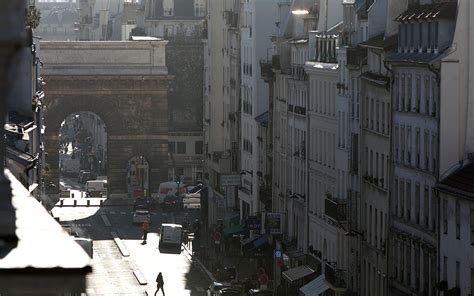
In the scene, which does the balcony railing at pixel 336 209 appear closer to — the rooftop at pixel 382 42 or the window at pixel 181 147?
the rooftop at pixel 382 42

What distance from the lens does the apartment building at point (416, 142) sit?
153ft

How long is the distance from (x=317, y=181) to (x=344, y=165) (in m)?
8.18

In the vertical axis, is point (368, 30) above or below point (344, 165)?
above

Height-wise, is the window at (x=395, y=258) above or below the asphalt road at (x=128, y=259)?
above

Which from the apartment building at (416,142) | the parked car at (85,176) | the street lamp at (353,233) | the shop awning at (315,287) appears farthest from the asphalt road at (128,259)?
the parked car at (85,176)

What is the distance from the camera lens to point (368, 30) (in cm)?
5969

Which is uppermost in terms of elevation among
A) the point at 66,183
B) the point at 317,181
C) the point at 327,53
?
the point at 327,53

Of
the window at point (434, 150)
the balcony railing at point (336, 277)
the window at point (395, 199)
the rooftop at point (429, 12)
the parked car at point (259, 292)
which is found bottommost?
the parked car at point (259, 292)

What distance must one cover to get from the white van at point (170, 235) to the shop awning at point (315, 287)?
3014cm

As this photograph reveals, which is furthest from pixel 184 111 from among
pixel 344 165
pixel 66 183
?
pixel 344 165

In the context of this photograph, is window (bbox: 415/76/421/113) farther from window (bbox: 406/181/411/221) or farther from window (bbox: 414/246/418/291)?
window (bbox: 414/246/418/291)

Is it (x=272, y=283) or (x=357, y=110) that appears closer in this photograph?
(x=357, y=110)

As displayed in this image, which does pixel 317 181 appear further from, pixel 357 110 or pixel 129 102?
pixel 129 102

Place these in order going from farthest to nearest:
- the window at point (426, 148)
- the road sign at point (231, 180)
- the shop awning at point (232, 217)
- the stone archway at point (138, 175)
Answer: the stone archway at point (138, 175) < the road sign at point (231, 180) < the shop awning at point (232, 217) < the window at point (426, 148)
